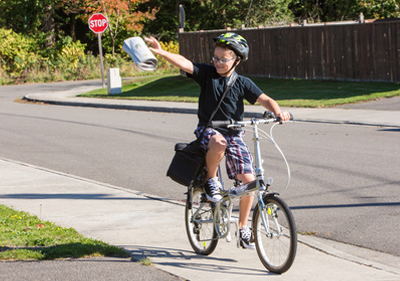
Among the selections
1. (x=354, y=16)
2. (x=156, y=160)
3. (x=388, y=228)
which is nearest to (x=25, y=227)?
(x=388, y=228)

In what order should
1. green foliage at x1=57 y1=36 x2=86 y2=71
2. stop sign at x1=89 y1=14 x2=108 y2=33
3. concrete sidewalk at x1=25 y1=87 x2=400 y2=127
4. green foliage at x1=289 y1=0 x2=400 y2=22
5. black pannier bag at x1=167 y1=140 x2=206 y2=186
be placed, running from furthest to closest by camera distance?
1. green foliage at x1=57 y1=36 x2=86 y2=71
2. green foliage at x1=289 y1=0 x2=400 y2=22
3. stop sign at x1=89 y1=14 x2=108 y2=33
4. concrete sidewalk at x1=25 y1=87 x2=400 y2=127
5. black pannier bag at x1=167 y1=140 x2=206 y2=186

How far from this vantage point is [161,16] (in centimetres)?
4650

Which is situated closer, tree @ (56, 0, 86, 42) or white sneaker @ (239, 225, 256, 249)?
white sneaker @ (239, 225, 256, 249)

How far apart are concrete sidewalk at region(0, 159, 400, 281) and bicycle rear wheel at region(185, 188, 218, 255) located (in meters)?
0.09

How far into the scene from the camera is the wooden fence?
71.3ft

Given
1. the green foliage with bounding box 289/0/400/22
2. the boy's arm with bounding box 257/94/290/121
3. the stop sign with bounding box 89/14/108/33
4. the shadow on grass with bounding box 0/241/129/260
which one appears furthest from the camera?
the green foliage with bounding box 289/0/400/22

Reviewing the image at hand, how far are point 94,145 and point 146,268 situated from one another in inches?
335

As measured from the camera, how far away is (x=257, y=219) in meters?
5.36

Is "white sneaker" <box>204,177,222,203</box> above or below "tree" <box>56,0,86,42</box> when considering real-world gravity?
below

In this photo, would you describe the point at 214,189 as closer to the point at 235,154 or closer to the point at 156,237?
the point at 235,154

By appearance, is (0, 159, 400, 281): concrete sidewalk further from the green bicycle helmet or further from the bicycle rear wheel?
the green bicycle helmet

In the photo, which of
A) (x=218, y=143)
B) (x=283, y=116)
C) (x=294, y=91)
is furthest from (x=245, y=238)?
(x=294, y=91)

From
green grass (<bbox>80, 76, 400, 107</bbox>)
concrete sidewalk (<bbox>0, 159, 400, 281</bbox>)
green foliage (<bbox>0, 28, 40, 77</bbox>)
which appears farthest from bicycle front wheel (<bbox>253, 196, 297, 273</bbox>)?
green foliage (<bbox>0, 28, 40, 77</bbox>)

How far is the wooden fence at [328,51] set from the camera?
2173cm
